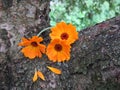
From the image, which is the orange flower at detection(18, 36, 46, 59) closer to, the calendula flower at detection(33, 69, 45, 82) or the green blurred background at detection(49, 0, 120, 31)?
the calendula flower at detection(33, 69, 45, 82)

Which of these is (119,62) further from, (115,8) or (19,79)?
(115,8)

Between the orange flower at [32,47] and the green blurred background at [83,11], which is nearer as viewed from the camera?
the orange flower at [32,47]

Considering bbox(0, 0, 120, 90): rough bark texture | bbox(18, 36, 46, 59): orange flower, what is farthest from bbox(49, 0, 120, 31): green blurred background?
bbox(18, 36, 46, 59): orange flower

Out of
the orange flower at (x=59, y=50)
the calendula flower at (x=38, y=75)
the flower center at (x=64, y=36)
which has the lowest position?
the calendula flower at (x=38, y=75)

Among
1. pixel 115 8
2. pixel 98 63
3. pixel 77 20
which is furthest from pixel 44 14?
pixel 115 8

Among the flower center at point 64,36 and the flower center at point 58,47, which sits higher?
the flower center at point 64,36

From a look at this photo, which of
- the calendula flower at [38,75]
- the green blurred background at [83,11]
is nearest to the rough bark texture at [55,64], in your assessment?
the calendula flower at [38,75]

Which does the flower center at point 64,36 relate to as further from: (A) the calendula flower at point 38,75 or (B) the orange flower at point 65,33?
(A) the calendula flower at point 38,75

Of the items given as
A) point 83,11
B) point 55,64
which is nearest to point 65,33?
point 55,64
